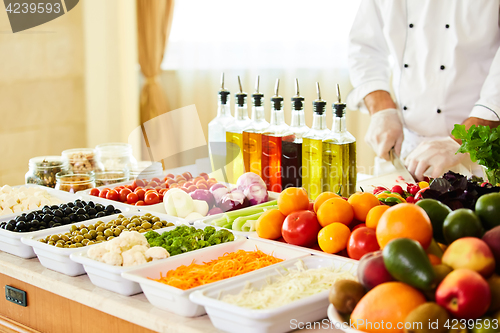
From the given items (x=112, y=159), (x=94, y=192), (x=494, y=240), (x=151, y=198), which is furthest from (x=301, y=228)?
(x=112, y=159)

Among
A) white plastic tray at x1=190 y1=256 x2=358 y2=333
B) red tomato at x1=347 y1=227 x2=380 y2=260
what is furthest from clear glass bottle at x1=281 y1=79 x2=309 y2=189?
white plastic tray at x1=190 y1=256 x2=358 y2=333

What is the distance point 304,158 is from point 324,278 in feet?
2.05

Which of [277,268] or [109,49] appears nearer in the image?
[277,268]

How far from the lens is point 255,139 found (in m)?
1.64

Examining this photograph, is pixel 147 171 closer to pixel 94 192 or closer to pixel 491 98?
pixel 94 192

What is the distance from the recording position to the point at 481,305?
25.9 inches

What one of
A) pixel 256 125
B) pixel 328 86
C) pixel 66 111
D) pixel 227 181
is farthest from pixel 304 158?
pixel 66 111

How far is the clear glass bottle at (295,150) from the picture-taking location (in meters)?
1.56

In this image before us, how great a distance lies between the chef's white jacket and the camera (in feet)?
6.90

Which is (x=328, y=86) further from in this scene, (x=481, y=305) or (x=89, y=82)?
(x=481, y=305)

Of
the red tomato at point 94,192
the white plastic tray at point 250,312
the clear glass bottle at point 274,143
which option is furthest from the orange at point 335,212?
the red tomato at point 94,192

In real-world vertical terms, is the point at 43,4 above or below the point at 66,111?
above

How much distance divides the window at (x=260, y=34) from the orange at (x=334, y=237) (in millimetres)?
2694

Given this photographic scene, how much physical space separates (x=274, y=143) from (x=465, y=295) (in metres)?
0.99
